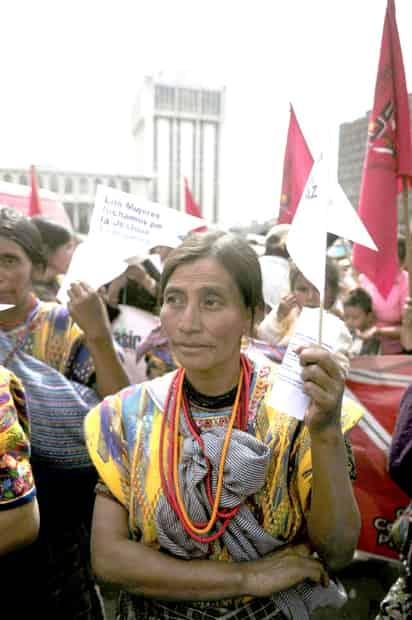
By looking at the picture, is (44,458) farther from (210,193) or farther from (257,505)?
(210,193)

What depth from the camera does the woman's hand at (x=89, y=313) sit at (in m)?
2.04

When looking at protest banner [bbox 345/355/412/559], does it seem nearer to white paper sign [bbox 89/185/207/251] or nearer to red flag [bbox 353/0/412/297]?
red flag [bbox 353/0/412/297]

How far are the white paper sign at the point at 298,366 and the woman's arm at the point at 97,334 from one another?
1050 millimetres

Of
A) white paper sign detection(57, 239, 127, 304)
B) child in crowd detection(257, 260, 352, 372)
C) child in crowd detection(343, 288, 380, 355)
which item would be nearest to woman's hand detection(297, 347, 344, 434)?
white paper sign detection(57, 239, 127, 304)

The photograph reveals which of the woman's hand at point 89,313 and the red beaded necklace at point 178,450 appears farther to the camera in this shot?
the woman's hand at point 89,313

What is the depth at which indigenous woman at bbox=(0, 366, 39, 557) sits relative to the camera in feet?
3.74

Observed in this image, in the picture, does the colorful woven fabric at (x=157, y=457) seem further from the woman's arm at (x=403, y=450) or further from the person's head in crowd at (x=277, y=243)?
the person's head in crowd at (x=277, y=243)

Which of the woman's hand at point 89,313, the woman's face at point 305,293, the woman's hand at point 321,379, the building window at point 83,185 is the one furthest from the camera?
the building window at point 83,185

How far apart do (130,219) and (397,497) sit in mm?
1958

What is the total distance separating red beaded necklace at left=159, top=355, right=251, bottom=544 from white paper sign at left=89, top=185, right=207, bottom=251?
1038 mm

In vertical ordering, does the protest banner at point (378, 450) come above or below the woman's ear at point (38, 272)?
below

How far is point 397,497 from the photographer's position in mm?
2559

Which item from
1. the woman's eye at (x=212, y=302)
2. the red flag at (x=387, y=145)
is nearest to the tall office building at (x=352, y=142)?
the red flag at (x=387, y=145)

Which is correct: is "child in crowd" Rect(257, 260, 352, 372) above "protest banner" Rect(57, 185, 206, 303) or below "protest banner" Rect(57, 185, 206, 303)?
below
